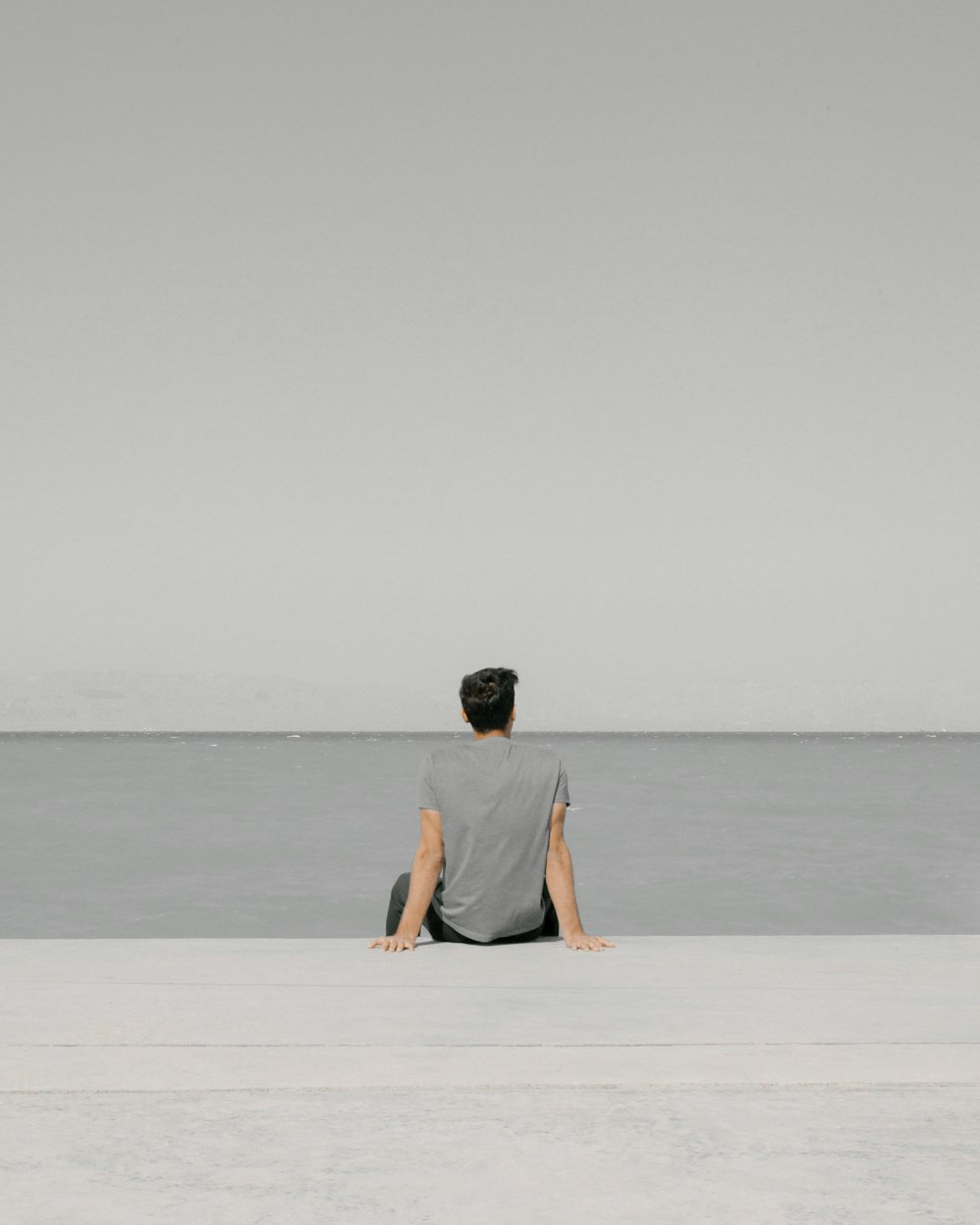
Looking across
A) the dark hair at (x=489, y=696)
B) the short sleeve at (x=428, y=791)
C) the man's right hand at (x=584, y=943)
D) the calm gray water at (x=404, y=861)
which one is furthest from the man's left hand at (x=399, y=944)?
the calm gray water at (x=404, y=861)

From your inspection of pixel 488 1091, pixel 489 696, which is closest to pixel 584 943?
pixel 489 696

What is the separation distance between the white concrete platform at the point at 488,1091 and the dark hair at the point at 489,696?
955mm

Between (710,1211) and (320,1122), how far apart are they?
3.14 ft

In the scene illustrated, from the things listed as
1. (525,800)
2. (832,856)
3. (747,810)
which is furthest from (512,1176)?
(747,810)

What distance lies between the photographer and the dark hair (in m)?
5.49

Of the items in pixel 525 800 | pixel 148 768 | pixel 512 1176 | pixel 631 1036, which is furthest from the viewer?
pixel 148 768

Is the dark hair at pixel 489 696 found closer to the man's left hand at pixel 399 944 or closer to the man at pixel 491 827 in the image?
the man at pixel 491 827

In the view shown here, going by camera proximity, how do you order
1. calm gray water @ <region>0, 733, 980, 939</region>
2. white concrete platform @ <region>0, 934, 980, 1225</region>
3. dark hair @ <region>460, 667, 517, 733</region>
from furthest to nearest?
calm gray water @ <region>0, 733, 980, 939</region>, dark hair @ <region>460, 667, 517, 733</region>, white concrete platform @ <region>0, 934, 980, 1225</region>

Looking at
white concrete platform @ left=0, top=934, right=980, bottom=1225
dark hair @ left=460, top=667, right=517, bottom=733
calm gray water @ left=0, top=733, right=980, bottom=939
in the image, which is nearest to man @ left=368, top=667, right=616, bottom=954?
dark hair @ left=460, top=667, right=517, bottom=733

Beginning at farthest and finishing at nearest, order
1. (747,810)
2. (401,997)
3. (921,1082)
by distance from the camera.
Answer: (747,810) < (401,997) < (921,1082)

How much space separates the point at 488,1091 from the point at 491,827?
2.17 meters

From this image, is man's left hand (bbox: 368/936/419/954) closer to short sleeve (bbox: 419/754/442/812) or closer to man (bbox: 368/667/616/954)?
man (bbox: 368/667/616/954)

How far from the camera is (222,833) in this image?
155 feet

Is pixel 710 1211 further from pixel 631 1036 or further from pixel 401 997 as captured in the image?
pixel 401 997
